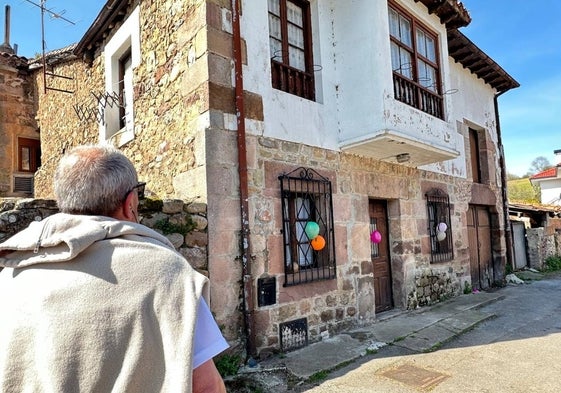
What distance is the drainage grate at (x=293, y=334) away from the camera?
4.61 m

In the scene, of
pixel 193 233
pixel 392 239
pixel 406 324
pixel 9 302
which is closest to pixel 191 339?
pixel 9 302

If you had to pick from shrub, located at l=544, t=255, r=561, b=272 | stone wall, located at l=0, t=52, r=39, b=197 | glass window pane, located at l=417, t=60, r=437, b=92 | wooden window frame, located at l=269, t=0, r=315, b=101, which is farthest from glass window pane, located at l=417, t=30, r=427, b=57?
shrub, located at l=544, t=255, r=561, b=272

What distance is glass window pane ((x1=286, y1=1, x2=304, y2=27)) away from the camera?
5.50m

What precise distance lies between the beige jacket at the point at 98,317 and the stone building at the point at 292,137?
2943 mm

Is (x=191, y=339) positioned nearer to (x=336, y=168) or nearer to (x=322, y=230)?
(x=322, y=230)

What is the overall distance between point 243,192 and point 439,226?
4858 millimetres

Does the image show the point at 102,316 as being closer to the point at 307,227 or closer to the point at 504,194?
the point at 307,227

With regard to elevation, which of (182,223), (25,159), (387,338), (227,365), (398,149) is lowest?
(387,338)

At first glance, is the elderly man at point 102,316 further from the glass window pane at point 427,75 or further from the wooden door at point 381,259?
the glass window pane at point 427,75

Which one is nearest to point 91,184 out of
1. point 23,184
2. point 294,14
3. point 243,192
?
point 243,192

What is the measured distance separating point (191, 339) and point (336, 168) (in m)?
4.76

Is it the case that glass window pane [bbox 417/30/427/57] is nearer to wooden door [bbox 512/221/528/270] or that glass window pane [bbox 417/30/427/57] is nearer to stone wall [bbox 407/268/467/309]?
stone wall [bbox 407/268/467/309]

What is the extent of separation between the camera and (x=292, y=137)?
5.07 meters

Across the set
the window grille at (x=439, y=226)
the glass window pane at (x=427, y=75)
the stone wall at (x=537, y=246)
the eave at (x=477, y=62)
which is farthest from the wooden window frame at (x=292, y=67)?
the stone wall at (x=537, y=246)
